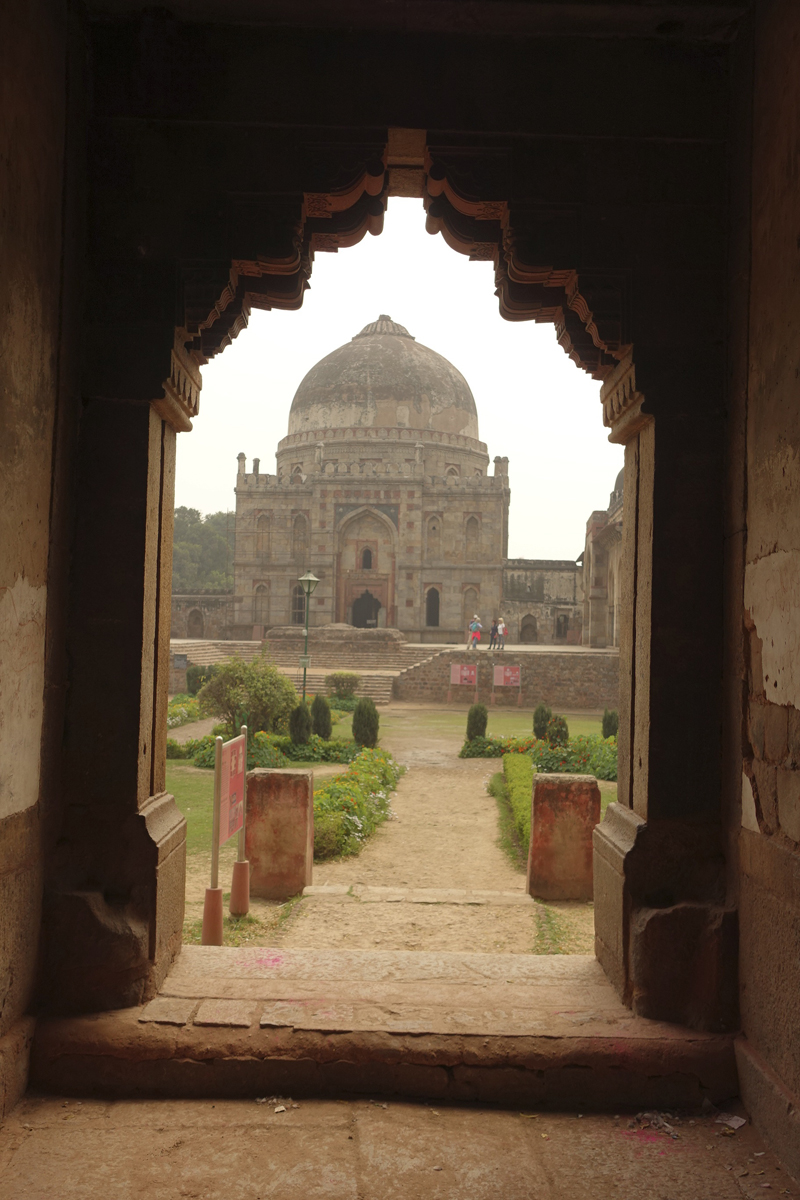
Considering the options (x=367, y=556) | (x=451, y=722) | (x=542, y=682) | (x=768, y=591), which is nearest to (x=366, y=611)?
(x=367, y=556)

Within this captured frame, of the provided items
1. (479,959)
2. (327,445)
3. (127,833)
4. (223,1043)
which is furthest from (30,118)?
(327,445)

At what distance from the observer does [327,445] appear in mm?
37094

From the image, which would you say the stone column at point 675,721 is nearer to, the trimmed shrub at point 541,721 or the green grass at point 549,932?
the green grass at point 549,932

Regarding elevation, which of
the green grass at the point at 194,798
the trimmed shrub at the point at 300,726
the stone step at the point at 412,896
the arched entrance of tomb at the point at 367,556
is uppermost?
the arched entrance of tomb at the point at 367,556

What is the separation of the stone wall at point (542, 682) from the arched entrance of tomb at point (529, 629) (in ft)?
39.9

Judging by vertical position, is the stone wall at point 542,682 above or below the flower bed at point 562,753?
above

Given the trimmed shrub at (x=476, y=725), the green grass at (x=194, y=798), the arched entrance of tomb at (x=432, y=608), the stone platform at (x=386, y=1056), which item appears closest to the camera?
the stone platform at (x=386, y=1056)

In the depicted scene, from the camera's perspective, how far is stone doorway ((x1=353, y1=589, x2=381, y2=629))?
34531 mm

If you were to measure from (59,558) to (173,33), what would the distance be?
171 centimetres

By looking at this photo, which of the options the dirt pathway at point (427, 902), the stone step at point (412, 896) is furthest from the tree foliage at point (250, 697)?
the stone step at point (412, 896)

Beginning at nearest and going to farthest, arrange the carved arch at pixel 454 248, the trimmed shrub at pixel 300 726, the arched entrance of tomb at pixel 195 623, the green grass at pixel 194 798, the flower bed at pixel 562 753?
the carved arch at pixel 454 248 → the green grass at pixel 194 798 → the flower bed at pixel 562 753 → the trimmed shrub at pixel 300 726 → the arched entrance of tomb at pixel 195 623

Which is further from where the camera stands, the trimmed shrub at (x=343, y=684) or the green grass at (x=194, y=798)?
the trimmed shrub at (x=343, y=684)

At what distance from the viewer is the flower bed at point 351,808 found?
7199 mm

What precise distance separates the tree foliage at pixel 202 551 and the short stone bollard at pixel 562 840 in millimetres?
46767
